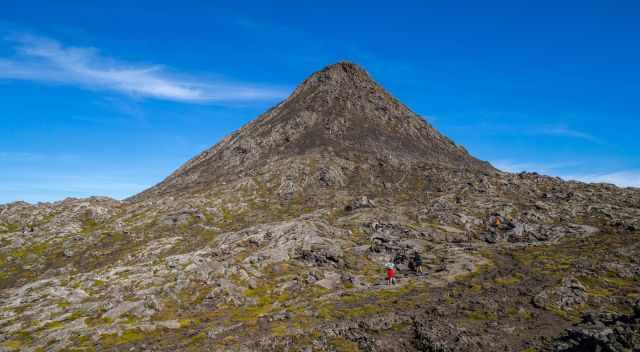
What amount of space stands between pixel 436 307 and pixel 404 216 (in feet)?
241

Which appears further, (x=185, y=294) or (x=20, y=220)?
(x=20, y=220)

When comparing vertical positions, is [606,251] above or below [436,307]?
above

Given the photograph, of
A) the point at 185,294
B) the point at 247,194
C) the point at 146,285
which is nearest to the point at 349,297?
the point at 185,294

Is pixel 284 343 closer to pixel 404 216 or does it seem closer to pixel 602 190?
pixel 404 216

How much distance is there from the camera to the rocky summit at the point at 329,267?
70.6m

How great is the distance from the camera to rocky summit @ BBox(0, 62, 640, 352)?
70562mm

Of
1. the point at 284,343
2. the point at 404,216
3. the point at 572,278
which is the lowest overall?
the point at 284,343

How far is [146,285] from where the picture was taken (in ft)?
318

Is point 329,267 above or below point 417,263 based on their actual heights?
below

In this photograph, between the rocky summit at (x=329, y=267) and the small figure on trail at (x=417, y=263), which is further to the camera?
the small figure on trail at (x=417, y=263)

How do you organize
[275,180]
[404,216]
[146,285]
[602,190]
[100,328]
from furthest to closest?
[275,180]
[602,190]
[404,216]
[146,285]
[100,328]

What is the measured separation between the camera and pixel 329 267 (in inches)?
4405

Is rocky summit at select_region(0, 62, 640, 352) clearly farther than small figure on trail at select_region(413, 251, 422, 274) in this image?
No

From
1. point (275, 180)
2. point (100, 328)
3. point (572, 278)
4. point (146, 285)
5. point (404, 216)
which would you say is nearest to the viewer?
point (100, 328)
